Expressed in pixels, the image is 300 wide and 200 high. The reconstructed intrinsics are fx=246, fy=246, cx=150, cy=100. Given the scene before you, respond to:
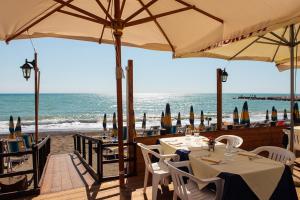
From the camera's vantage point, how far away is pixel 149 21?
12.3 ft

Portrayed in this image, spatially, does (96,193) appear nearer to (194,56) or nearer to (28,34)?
(28,34)

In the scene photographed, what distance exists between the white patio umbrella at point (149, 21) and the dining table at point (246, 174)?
57.7 inches

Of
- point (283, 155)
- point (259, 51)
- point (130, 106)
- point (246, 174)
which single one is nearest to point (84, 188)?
point (130, 106)

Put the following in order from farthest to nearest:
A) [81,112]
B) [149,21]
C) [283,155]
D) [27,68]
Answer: [81,112], [27,68], [149,21], [283,155]

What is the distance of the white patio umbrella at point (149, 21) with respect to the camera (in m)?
2.63

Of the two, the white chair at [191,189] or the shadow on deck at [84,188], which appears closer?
the white chair at [191,189]

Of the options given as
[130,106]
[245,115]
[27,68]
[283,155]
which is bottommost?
[283,155]

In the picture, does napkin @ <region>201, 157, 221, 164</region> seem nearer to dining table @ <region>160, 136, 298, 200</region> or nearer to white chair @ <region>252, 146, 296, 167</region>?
dining table @ <region>160, 136, 298, 200</region>

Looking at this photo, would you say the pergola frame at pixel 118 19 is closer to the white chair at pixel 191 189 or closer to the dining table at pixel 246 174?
the white chair at pixel 191 189

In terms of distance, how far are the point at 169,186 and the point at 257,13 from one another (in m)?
3.05

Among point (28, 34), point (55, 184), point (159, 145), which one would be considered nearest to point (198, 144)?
point (159, 145)

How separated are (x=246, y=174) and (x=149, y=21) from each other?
251cm

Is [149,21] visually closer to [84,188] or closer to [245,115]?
[84,188]

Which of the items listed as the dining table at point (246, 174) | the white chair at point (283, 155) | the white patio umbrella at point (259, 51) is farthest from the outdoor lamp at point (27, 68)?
the white chair at point (283, 155)
